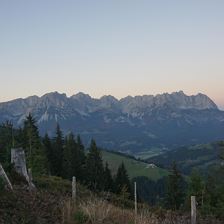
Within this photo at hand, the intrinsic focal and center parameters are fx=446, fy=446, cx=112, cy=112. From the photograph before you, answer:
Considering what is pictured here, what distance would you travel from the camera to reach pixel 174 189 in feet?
227

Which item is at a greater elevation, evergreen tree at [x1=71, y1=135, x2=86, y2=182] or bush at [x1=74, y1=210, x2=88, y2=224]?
bush at [x1=74, y1=210, x2=88, y2=224]

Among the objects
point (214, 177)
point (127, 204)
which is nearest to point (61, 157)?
point (214, 177)

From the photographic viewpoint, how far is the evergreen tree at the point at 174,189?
68.6 metres

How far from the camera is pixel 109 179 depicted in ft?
263

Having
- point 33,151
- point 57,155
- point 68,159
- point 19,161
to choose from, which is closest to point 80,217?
point 19,161

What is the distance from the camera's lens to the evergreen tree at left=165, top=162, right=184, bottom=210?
2702 inches

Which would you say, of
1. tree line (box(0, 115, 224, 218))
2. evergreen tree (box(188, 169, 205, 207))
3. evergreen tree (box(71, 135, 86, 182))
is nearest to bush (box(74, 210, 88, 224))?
tree line (box(0, 115, 224, 218))

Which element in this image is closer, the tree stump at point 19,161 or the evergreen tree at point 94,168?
the tree stump at point 19,161

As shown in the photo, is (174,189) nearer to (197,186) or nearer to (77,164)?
(197,186)

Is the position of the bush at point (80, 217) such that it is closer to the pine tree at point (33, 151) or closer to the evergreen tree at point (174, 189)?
the pine tree at point (33, 151)

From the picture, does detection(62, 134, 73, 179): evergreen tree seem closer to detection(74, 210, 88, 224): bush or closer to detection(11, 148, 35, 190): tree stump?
detection(11, 148, 35, 190): tree stump

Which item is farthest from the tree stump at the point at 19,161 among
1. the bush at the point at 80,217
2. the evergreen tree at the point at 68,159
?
the evergreen tree at the point at 68,159

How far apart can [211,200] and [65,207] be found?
4600 centimetres

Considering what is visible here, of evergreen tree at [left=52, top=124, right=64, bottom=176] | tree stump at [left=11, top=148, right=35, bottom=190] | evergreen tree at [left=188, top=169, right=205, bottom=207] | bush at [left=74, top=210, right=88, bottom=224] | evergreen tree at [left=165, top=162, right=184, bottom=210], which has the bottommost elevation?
evergreen tree at [left=165, top=162, right=184, bottom=210]
